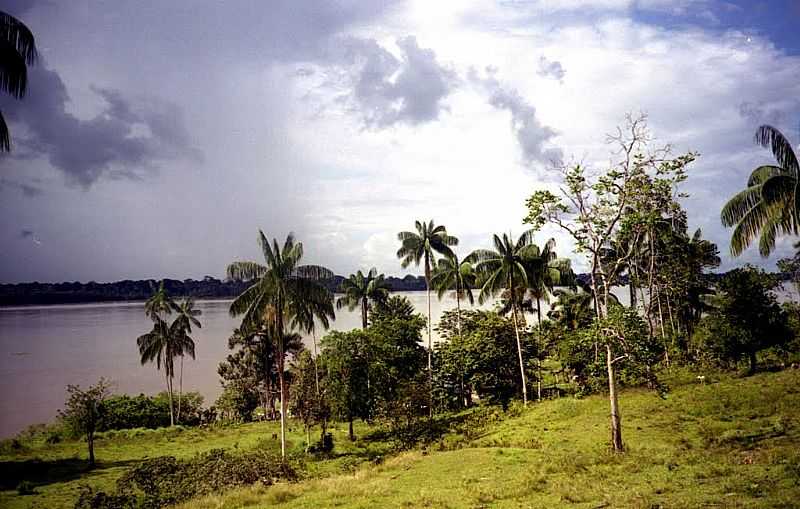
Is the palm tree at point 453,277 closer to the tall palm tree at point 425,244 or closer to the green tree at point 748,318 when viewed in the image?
the tall palm tree at point 425,244

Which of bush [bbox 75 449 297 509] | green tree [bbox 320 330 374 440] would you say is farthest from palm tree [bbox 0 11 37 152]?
green tree [bbox 320 330 374 440]

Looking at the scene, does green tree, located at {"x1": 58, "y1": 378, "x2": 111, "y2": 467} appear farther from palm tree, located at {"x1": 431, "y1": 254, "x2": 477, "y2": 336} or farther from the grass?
palm tree, located at {"x1": 431, "y1": 254, "x2": 477, "y2": 336}

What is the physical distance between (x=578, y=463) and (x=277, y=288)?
1890 cm

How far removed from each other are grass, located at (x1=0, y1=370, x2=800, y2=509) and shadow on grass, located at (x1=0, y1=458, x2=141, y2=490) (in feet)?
0.49

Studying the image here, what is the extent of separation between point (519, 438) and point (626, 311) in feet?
35.6

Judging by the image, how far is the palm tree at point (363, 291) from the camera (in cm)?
5866

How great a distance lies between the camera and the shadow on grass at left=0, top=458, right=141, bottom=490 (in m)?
28.5

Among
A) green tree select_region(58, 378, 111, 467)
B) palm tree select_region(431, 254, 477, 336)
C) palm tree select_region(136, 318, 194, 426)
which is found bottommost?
green tree select_region(58, 378, 111, 467)

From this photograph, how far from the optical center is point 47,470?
102 feet

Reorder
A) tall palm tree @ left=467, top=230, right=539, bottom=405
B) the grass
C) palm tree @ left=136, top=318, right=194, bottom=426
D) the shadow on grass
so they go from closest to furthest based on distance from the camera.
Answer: the grass
the shadow on grass
tall palm tree @ left=467, top=230, right=539, bottom=405
palm tree @ left=136, top=318, right=194, bottom=426

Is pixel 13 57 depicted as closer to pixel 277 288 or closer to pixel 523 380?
pixel 277 288

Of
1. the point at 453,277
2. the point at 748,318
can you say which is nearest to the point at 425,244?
the point at 453,277

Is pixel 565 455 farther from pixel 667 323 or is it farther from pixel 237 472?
pixel 667 323

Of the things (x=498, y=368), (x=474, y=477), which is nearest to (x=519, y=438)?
(x=474, y=477)
